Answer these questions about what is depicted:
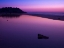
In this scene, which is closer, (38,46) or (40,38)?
(38,46)

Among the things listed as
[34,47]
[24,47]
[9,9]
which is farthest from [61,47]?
[9,9]

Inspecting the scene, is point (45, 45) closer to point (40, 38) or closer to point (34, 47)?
point (34, 47)

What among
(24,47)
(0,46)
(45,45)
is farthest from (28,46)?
(0,46)

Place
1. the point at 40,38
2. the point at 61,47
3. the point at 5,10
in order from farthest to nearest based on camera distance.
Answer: the point at 5,10, the point at 40,38, the point at 61,47

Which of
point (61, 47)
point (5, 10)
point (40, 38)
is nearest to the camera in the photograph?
point (61, 47)

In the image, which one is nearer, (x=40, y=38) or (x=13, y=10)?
(x=40, y=38)

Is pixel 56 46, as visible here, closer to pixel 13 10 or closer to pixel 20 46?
pixel 20 46

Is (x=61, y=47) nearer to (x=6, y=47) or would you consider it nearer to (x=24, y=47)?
(x=24, y=47)

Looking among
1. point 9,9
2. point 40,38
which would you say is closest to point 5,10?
point 9,9
